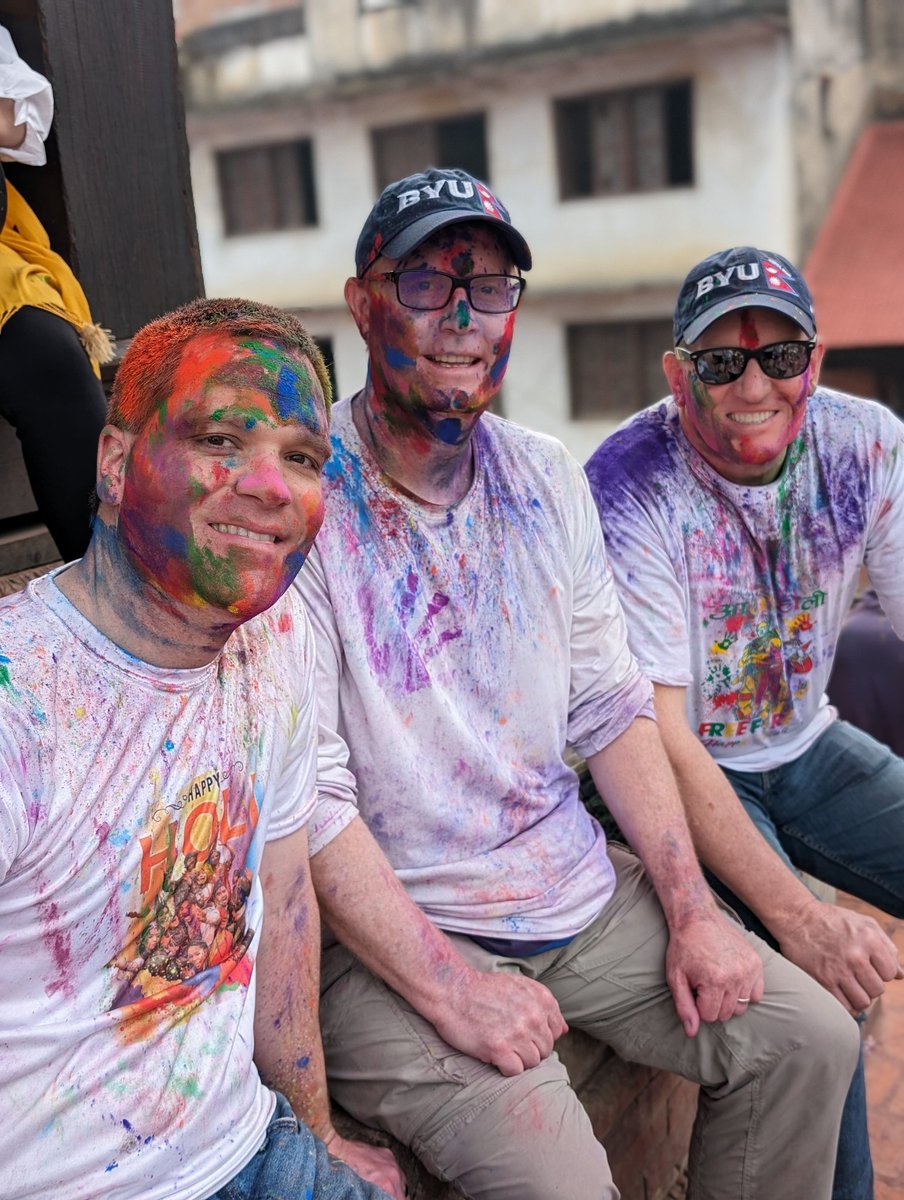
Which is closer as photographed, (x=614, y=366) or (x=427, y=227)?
(x=427, y=227)

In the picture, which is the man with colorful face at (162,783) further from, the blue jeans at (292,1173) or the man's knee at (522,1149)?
the man's knee at (522,1149)

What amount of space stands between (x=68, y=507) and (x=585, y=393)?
1476 cm

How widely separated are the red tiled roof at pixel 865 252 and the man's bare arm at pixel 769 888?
11.6 metres

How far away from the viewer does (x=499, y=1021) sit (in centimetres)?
212

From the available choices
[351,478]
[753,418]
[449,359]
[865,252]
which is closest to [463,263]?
[449,359]

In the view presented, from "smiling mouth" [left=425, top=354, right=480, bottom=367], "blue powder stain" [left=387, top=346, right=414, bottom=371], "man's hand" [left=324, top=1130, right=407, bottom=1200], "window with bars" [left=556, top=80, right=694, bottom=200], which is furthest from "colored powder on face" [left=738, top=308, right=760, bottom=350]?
"window with bars" [left=556, top=80, right=694, bottom=200]

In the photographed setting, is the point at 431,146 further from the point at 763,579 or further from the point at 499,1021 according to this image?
the point at 499,1021

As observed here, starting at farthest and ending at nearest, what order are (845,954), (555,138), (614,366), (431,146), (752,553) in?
(431,146) < (614,366) < (555,138) < (752,553) < (845,954)

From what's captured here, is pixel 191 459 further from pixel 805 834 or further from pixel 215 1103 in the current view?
pixel 805 834

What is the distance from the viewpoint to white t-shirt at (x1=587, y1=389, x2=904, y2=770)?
2.87 m

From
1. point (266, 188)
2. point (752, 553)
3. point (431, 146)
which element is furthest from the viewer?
point (266, 188)

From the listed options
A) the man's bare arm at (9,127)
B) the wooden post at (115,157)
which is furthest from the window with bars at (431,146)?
the man's bare arm at (9,127)

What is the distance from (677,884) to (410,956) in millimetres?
669

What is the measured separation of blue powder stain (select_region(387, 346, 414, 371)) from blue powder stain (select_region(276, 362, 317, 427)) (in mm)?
618
